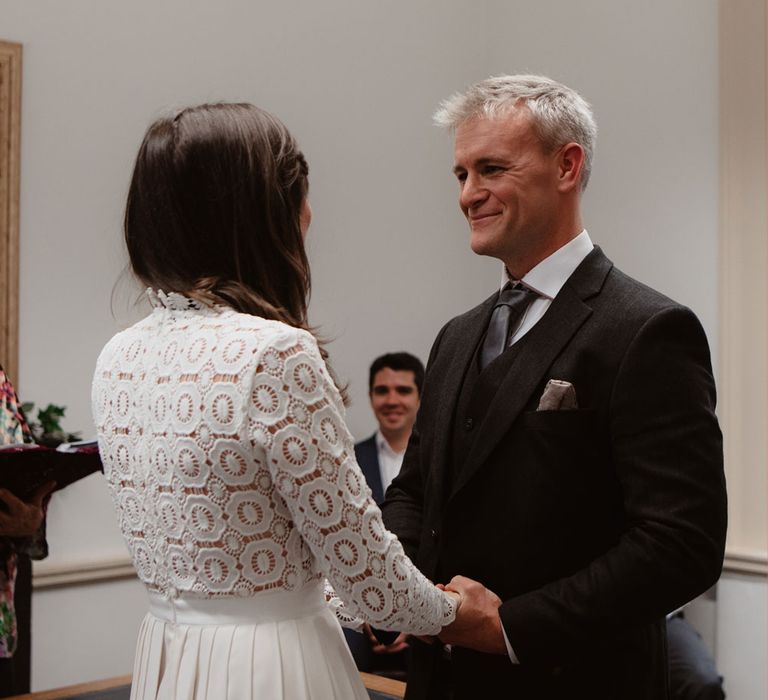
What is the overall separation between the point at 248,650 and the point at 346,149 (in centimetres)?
409

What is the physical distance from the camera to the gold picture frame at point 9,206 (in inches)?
167

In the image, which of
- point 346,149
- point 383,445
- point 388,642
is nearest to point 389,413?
point 383,445

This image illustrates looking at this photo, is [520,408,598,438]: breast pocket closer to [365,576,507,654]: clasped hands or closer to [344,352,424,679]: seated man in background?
[365,576,507,654]: clasped hands

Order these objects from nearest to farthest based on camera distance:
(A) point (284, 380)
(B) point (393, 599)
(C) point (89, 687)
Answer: (A) point (284, 380) → (B) point (393, 599) → (C) point (89, 687)

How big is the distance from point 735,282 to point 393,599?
137 inches

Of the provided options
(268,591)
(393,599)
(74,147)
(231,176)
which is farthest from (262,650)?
(74,147)

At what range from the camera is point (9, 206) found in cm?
426

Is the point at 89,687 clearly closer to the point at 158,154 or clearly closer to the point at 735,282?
the point at 158,154

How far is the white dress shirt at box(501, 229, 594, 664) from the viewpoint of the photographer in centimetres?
188

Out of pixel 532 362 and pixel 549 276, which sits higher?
pixel 549 276

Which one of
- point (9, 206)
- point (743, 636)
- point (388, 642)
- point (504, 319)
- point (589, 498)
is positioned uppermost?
point (9, 206)

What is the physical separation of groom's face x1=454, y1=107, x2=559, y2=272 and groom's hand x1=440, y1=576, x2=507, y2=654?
59cm

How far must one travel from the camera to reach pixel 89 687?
2695mm

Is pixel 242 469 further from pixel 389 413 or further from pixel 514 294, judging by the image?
pixel 389 413
